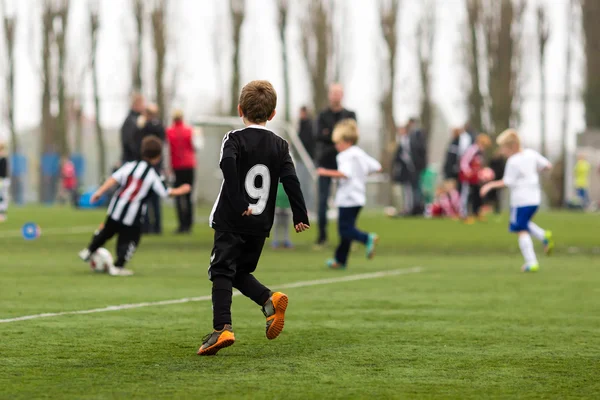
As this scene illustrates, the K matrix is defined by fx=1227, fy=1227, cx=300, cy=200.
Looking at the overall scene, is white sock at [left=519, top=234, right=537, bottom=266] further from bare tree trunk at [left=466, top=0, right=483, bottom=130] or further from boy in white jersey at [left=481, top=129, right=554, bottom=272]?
bare tree trunk at [left=466, top=0, right=483, bottom=130]

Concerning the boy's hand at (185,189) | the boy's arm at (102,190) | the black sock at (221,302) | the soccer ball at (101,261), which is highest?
the boy's hand at (185,189)

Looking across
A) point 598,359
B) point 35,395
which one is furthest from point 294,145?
point 35,395

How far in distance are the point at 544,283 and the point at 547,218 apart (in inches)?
652

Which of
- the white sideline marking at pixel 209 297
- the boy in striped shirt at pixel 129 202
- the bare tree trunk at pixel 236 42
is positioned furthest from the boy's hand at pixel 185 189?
the bare tree trunk at pixel 236 42

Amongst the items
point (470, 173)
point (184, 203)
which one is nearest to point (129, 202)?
point (184, 203)

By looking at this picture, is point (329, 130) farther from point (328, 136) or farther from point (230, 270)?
point (230, 270)

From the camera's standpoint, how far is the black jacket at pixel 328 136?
626 inches

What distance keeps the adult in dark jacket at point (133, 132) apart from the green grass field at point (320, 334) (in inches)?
157

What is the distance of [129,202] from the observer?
12195mm

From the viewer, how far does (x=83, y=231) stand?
68.2 ft

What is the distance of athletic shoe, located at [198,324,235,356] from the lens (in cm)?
644

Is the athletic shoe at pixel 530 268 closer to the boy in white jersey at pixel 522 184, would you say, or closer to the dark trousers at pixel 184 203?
the boy in white jersey at pixel 522 184

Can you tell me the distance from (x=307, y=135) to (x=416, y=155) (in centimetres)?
813

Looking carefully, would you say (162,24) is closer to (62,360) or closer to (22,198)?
(22,198)
